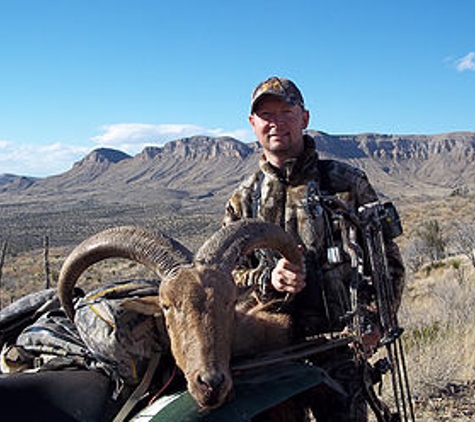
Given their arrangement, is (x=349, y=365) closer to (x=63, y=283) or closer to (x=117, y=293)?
(x=117, y=293)

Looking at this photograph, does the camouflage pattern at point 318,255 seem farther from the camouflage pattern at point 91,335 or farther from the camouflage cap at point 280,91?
the camouflage pattern at point 91,335

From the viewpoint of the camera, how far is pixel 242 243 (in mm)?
3773

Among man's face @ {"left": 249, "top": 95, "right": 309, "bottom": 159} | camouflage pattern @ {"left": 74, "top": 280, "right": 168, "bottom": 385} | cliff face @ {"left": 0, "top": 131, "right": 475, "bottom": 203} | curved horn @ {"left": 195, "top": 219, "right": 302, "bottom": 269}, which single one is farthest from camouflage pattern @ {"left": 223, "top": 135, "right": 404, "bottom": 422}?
cliff face @ {"left": 0, "top": 131, "right": 475, "bottom": 203}

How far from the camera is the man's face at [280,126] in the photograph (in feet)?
14.8

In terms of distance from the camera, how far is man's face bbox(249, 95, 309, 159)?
4.50m

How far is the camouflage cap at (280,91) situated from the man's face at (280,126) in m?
0.05

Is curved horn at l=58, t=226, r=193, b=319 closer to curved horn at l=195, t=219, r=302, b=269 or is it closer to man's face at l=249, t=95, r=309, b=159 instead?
curved horn at l=195, t=219, r=302, b=269

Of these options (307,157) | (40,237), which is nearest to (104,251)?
(307,157)

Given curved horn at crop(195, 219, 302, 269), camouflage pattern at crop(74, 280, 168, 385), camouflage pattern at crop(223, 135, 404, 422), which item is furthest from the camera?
camouflage pattern at crop(223, 135, 404, 422)

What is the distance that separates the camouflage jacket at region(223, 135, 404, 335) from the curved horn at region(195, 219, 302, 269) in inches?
14.1

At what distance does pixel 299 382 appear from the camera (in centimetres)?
353

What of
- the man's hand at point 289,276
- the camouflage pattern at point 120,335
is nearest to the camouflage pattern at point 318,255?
the man's hand at point 289,276

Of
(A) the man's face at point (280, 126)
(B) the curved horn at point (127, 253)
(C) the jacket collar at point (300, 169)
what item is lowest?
(B) the curved horn at point (127, 253)

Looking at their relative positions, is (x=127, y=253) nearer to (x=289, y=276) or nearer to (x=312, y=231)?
(x=289, y=276)
